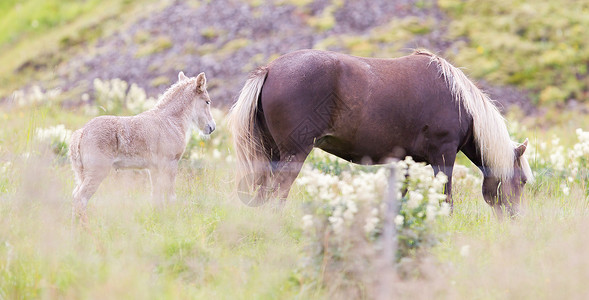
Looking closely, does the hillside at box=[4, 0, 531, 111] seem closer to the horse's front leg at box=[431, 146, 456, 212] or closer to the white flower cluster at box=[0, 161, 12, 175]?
the white flower cluster at box=[0, 161, 12, 175]

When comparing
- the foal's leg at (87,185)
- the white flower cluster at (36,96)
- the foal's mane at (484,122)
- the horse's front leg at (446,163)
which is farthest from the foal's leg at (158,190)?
the foal's mane at (484,122)

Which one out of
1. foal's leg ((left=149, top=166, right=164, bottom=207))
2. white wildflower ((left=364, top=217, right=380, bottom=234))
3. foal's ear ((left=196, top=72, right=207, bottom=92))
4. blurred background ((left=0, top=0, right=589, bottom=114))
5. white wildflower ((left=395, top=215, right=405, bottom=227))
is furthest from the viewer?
blurred background ((left=0, top=0, right=589, bottom=114))

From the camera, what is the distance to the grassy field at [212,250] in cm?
383

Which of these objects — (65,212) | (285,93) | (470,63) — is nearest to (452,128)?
(285,93)

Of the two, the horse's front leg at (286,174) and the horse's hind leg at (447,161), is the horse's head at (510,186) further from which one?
the horse's front leg at (286,174)

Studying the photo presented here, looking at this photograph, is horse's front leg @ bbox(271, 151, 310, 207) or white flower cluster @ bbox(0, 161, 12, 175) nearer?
horse's front leg @ bbox(271, 151, 310, 207)

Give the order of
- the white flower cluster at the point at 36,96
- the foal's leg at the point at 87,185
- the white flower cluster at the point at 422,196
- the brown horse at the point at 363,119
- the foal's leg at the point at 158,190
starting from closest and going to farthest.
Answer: the white flower cluster at the point at 422,196 < the foal's leg at the point at 87,185 < the foal's leg at the point at 158,190 < the brown horse at the point at 363,119 < the white flower cluster at the point at 36,96

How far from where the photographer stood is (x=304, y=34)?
61.0ft

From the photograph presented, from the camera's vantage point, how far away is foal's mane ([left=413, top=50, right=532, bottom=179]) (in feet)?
20.5

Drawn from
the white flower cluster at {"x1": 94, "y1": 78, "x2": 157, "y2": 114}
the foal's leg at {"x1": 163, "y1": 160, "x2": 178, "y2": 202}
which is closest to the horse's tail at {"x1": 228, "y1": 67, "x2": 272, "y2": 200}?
the foal's leg at {"x1": 163, "y1": 160, "x2": 178, "y2": 202}

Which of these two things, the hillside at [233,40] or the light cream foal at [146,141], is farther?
the hillside at [233,40]

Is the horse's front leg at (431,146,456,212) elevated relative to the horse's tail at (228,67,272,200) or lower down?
lower down

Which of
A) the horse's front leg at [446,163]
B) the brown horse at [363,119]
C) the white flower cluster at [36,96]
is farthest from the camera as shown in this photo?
the white flower cluster at [36,96]

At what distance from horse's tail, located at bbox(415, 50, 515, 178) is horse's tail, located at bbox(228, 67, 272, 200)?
197 centimetres
